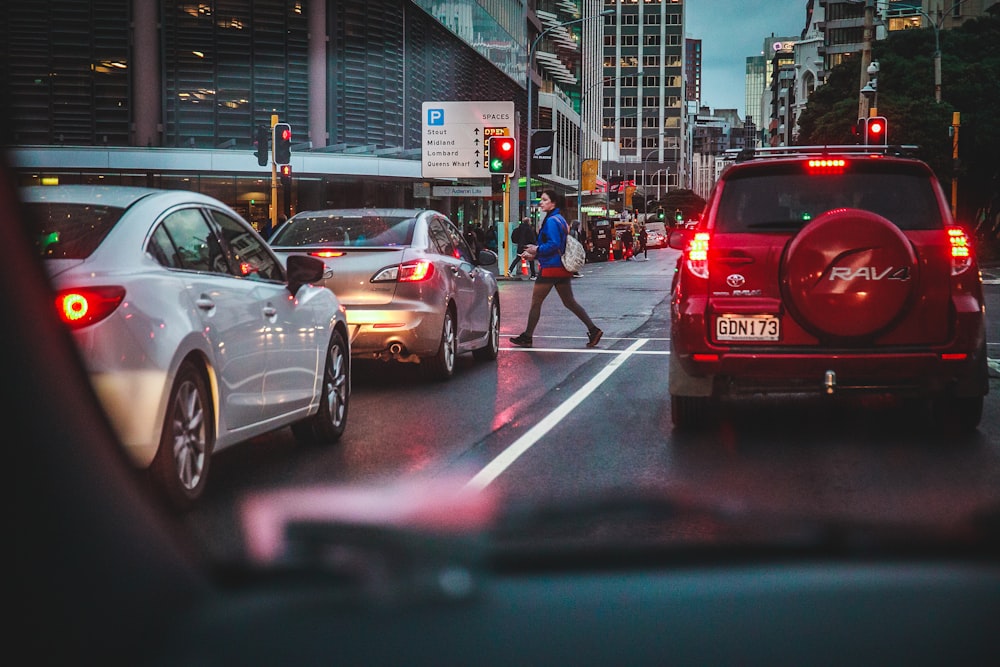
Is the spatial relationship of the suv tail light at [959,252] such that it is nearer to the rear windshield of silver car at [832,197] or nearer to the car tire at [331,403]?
the rear windshield of silver car at [832,197]

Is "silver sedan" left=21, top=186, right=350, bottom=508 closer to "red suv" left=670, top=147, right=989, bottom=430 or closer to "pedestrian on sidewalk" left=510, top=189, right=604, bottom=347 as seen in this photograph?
"red suv" left=670, top=147, right=989, bottom=430

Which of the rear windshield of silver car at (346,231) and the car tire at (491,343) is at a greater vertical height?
the rear windshield of silver car at (346,231)

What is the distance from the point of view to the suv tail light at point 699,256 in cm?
788

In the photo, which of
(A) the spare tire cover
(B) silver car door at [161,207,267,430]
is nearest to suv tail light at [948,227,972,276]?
(A) the spare tire cover

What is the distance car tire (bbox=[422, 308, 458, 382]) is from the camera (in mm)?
11430

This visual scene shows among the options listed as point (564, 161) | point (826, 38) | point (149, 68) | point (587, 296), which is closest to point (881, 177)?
point (587, 296)

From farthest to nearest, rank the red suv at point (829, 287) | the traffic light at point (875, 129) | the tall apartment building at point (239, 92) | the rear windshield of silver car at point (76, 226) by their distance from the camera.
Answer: the tall apartment building at point (239, 92)
the traffic light at point (875, 129)
the red suv at point (829, 287)
the rear windshield of silver car at point (76, 226)

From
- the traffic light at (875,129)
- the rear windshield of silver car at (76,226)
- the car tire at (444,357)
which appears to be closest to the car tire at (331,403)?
the rear windshield of silver car at (76,226)

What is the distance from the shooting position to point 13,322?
2539 millimetres

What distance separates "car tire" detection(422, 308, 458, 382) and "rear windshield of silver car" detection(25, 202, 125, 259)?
6229 mm

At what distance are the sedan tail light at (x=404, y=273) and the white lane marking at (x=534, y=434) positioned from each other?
5.32ft

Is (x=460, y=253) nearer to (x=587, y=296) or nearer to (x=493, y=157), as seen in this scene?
(x=587, y=296)

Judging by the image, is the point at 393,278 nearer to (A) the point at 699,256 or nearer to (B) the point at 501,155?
(A) the point at 699,256

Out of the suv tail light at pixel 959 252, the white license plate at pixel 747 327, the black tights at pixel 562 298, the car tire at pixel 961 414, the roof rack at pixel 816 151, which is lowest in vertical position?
the car tire at pixel 961 414
